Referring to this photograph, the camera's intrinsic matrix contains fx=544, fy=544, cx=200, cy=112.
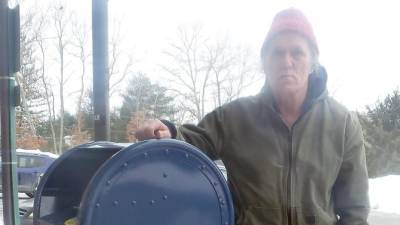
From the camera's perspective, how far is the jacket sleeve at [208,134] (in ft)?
7.82

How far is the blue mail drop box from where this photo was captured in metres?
1.89

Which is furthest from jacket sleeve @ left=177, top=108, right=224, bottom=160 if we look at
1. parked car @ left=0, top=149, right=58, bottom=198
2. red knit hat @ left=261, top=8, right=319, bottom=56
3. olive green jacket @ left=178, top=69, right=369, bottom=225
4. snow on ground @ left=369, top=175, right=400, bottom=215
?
parked car @ left=0, top=149, right=58, bottom=198

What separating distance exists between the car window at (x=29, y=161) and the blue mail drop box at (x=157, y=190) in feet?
52.9

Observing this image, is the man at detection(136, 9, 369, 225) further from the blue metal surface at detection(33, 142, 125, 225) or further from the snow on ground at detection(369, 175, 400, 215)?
the snow on ground at detection(369, 175, 400, 215)

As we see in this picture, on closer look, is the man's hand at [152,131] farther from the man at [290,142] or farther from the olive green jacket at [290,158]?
the olive green jacket at [290,158]

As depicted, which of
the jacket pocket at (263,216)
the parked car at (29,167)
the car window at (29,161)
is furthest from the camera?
the car window at (29,161)

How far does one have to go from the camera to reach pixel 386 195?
1647cm

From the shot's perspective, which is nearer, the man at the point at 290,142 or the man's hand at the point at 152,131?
the man's hand at the point at 152,131

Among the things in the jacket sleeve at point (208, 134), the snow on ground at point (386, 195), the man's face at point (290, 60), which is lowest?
the snow on ground at point (386, 195)

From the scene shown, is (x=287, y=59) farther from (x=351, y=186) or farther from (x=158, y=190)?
(x=158, y=190)

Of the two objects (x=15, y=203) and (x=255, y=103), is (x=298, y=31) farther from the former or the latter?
(x=15, y=203)

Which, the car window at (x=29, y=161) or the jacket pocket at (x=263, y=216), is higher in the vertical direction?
the jacket pocket at (x=263, y=216)

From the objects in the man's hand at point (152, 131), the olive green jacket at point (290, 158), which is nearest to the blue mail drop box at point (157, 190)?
the man's hand at point (152, 131)

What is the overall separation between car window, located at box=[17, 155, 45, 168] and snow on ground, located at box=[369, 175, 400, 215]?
33.4 ft
